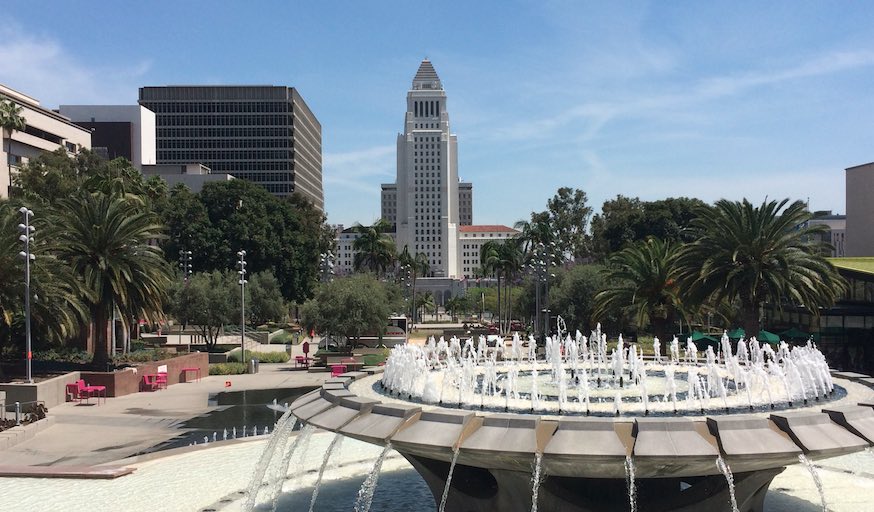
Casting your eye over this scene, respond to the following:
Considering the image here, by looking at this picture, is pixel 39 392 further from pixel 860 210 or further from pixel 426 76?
pixel 426 76

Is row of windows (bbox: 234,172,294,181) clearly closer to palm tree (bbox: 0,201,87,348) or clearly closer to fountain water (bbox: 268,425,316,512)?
palm tree (bbox: 0,201,87,348)

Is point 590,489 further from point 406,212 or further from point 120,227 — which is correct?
point 406,212

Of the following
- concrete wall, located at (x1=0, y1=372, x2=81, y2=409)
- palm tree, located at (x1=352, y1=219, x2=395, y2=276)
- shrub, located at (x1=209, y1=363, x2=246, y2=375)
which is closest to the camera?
concrete wall, located at (x1=0, y1=372, x2=81, y2=409)

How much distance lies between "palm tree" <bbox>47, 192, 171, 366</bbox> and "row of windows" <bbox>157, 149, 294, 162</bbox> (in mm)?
113891

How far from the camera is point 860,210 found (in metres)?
58.8

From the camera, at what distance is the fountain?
10422 mm

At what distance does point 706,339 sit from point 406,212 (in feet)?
460

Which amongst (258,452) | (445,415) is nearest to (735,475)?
(445,415)

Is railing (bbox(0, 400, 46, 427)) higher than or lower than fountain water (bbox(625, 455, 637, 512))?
lower

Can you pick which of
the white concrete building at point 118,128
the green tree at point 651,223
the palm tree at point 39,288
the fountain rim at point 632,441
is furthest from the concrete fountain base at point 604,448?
the white concrete building at point 118,128

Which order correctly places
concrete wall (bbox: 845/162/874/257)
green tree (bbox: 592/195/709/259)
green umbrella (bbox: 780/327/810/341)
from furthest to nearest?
green tree (bbox: 592/195/709/259), concrete wall (bbox: 845/162/874/257), green umbrella (bbox: 780/327/810/341)

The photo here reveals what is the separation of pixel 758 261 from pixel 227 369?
28.4 meters

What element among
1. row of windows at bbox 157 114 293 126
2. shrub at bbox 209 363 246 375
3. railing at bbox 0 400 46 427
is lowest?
shrub at bbox 209 363 246 375

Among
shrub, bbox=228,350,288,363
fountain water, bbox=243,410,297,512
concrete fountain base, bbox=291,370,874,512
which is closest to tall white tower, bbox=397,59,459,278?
shrub, bbox=228,350,288,363
